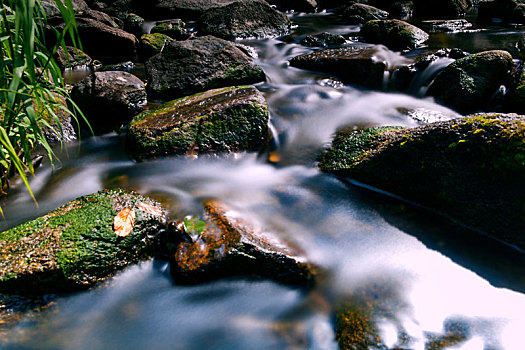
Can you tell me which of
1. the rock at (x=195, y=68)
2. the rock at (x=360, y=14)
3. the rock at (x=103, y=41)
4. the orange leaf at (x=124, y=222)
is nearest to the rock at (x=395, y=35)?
the rock at (x=360, y=14)

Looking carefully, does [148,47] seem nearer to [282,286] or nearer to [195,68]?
[195,68]

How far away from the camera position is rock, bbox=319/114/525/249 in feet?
10.1

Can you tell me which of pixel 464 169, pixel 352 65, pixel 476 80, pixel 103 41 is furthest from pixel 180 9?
pixel 464 169

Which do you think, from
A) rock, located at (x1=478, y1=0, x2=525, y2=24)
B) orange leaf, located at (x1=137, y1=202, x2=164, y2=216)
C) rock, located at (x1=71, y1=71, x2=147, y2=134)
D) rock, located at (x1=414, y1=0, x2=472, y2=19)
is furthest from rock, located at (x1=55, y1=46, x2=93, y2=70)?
rock, located at (x1=478, y1=0, x2=525, y2=24)

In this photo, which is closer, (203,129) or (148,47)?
(203,129)

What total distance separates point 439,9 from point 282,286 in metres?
16.4

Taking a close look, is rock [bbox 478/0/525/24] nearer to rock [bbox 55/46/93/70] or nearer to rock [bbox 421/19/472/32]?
rock [bbox 421/19/472/32]

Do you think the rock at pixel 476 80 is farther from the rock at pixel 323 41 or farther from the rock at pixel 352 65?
the rock at pixel 323 41

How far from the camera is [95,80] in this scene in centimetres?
541

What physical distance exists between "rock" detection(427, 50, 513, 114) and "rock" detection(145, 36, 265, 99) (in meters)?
3.91

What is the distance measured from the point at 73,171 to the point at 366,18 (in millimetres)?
13048

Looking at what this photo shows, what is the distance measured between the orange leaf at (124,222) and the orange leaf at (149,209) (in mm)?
122

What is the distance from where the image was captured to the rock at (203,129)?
4516 millimetres

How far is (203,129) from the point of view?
4.54 metres
